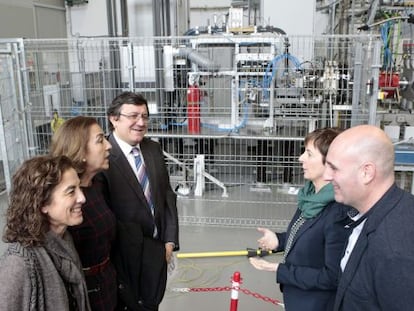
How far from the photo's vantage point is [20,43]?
140 inches

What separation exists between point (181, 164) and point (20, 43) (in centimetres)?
196

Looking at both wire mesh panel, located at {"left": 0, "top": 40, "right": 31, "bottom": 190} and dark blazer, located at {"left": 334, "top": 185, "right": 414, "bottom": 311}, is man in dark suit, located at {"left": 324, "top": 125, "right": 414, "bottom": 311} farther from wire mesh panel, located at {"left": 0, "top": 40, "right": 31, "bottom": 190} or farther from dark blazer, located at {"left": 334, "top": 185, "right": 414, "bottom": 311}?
wire mesh panel, located at {"left": 0, "top": 40, "right": 31, "bottom": 190}

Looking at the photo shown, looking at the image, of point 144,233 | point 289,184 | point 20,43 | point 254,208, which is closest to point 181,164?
point 254,208

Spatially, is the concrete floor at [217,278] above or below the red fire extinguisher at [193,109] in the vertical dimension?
below

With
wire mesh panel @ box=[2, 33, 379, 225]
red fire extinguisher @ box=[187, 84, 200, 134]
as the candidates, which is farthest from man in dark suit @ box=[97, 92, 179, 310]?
red fire extinguisher @ box=[187, 84, 200, 134]

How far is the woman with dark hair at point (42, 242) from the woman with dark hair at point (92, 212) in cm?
18

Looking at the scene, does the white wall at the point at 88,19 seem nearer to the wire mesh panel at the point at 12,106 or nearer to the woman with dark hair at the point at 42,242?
the wire mesh panel at the point at 12,106

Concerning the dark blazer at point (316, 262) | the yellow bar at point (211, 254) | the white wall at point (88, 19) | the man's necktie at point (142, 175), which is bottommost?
the yellow bar at point (211, 254)

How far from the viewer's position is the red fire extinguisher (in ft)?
13.3

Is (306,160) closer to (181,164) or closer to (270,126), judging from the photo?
(270,126)

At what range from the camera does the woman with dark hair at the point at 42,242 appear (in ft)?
3.67

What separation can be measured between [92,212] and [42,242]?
34cm

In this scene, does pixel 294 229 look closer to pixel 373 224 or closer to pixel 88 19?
pixel 373 224

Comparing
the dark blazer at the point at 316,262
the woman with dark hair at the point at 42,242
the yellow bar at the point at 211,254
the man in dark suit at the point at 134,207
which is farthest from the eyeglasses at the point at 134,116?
the yellow bar at the point at 211,254
